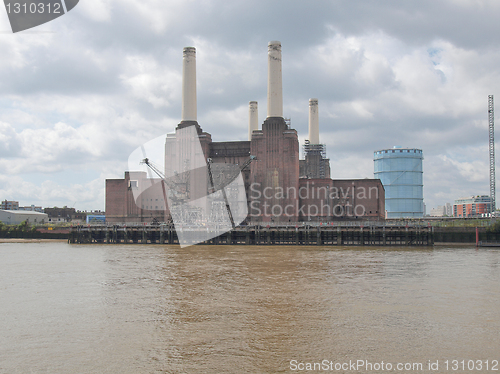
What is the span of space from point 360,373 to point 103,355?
26.0ft

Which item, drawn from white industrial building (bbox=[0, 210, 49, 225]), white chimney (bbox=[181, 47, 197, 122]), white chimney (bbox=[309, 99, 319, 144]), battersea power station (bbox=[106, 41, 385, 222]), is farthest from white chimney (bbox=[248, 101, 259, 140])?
white industrial building (bbox=[0, 210, 49, 225])

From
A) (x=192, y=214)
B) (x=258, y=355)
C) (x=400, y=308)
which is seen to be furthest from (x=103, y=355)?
(x=192, y=214)

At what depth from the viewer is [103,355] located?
13.3 metres

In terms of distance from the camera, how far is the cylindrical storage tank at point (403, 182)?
124500mm

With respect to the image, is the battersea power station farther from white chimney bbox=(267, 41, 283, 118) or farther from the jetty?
the jetty

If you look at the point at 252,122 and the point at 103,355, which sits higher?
the point at 252,122

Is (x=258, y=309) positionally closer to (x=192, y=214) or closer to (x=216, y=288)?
(x=216, y=288)

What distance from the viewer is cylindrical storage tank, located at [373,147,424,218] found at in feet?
408

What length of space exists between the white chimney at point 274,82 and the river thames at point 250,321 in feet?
174

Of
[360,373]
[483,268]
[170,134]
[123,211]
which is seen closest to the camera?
[360,373]

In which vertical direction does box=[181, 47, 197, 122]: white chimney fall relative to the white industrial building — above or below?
above

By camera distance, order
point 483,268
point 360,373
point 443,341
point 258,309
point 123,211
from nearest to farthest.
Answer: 1. point 360,373
2. point 443,341
3. point 258,309
4. point 483,268
5. point 123,211

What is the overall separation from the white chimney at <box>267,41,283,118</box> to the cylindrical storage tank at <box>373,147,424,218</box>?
60.8 m

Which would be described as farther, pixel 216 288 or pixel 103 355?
pixel 216 288
